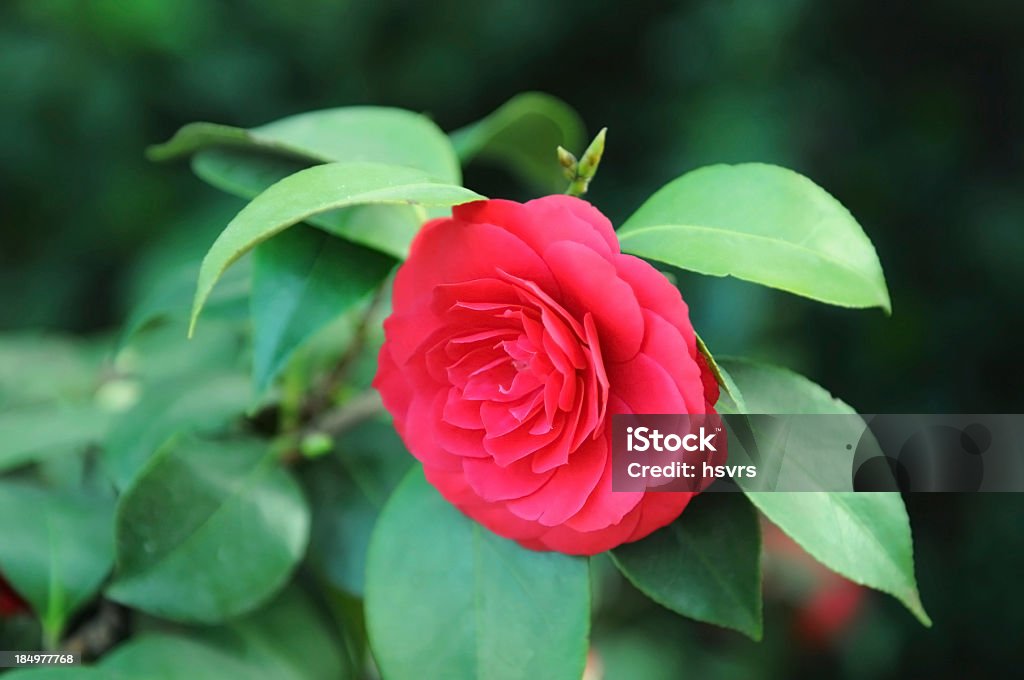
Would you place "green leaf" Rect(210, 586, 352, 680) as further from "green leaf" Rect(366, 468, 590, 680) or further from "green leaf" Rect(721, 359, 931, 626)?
Answer: "green leaf" Rect(721, 359, 931, 626)

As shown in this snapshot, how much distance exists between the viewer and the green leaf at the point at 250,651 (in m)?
0.53

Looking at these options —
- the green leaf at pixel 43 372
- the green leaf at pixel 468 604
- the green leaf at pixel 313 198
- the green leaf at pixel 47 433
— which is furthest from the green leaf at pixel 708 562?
the green leaf at pixel 43 372

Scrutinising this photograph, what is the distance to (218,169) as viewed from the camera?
20.7 inches

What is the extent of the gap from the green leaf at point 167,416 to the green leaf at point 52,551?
38 mm

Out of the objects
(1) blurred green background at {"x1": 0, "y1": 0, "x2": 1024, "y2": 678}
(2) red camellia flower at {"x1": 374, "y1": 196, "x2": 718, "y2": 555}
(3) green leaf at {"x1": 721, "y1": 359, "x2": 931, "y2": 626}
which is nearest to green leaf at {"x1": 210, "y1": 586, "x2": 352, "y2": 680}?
(2) red camellia flower at {"x1": 374, "y1": 196, "x2": 718, "y2": 555}

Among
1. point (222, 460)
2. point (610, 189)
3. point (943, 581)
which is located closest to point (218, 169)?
point (222, 460)

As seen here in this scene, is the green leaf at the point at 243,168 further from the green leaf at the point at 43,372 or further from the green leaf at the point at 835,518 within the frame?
the green leaf at the point at 43,372

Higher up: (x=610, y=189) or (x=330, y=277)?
(x=330, y=277)

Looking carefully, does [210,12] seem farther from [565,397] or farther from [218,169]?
[565,397]

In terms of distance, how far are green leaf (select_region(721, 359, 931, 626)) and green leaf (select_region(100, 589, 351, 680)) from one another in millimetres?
343

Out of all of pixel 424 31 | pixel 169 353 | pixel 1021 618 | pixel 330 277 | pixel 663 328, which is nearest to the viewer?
pixel 663 328

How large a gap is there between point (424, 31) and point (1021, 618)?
3.93 ft

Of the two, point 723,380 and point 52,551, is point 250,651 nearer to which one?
point 52,551

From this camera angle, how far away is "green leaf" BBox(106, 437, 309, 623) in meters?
0.49
